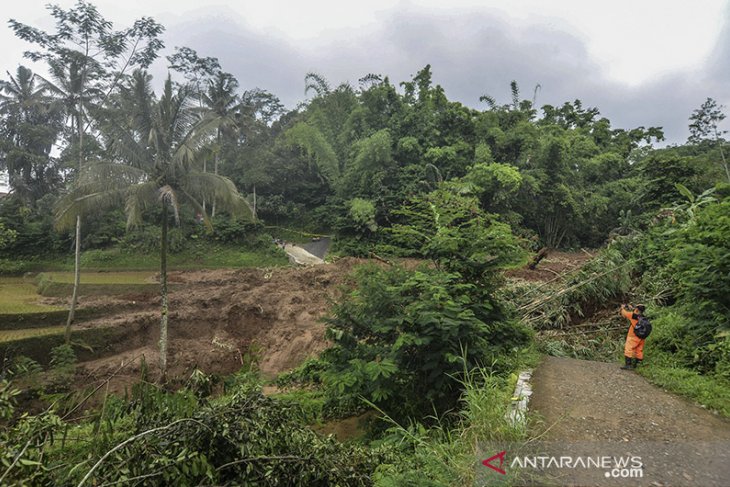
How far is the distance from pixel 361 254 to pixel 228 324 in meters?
9.61

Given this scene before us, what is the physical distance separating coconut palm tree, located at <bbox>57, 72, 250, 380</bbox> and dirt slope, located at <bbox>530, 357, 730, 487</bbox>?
27.2 feet

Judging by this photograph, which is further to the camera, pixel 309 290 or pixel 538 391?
pixel 309 290

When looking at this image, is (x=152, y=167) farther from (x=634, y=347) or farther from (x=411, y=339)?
(x=634, y=347)

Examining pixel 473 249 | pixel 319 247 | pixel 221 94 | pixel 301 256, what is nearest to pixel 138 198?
pixel 473 249

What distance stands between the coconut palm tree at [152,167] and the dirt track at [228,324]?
164 centimetres

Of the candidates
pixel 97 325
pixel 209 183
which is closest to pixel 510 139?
pixel 209 183

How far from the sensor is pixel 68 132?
25016 millimetres

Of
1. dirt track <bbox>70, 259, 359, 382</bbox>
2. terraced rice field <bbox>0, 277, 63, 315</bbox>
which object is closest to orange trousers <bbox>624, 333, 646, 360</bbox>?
dirt track <bbox>70, 259, 359, 382</bbox>

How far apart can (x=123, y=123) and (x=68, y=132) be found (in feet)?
69.3

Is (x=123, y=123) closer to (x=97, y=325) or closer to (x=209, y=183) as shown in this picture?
(x=209, y=183)

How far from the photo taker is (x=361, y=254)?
2070 cm

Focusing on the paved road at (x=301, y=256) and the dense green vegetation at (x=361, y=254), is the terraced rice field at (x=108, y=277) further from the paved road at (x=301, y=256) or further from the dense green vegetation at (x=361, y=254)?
the paved road at (x=301, y=256)

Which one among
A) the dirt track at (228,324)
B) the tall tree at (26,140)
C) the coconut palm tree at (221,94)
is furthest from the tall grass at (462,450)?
the tall tree at (26,140)

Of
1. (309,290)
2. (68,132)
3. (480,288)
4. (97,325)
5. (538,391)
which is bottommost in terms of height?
(97,325)
